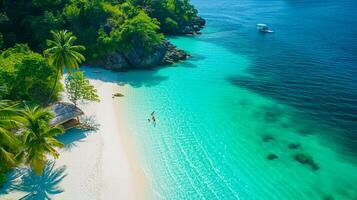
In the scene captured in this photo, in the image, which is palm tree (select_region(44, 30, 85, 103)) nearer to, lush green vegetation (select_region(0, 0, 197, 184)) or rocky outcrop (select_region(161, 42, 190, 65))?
lush green vegetation (select_region(0, 0, 197, 184))

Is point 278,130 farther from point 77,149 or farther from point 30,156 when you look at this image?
point 30,156

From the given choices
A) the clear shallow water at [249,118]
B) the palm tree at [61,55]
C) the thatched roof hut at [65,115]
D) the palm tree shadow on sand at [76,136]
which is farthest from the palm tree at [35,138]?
the palm tree at [61,55]


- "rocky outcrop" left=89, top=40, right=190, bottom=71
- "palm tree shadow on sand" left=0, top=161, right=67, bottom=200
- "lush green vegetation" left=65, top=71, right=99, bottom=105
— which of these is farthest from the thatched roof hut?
"rocky outcrop" left=89, top=40, right=190, bottom=71

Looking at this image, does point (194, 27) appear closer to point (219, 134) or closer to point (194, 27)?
point (194, 27)

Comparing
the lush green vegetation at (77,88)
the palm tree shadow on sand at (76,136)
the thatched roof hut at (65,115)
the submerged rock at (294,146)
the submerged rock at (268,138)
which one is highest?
the lush green vegetation at (77,88)

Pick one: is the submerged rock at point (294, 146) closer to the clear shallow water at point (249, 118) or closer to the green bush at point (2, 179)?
the clear shallow water at point (249, 118)

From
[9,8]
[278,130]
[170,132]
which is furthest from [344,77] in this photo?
[9,8]
